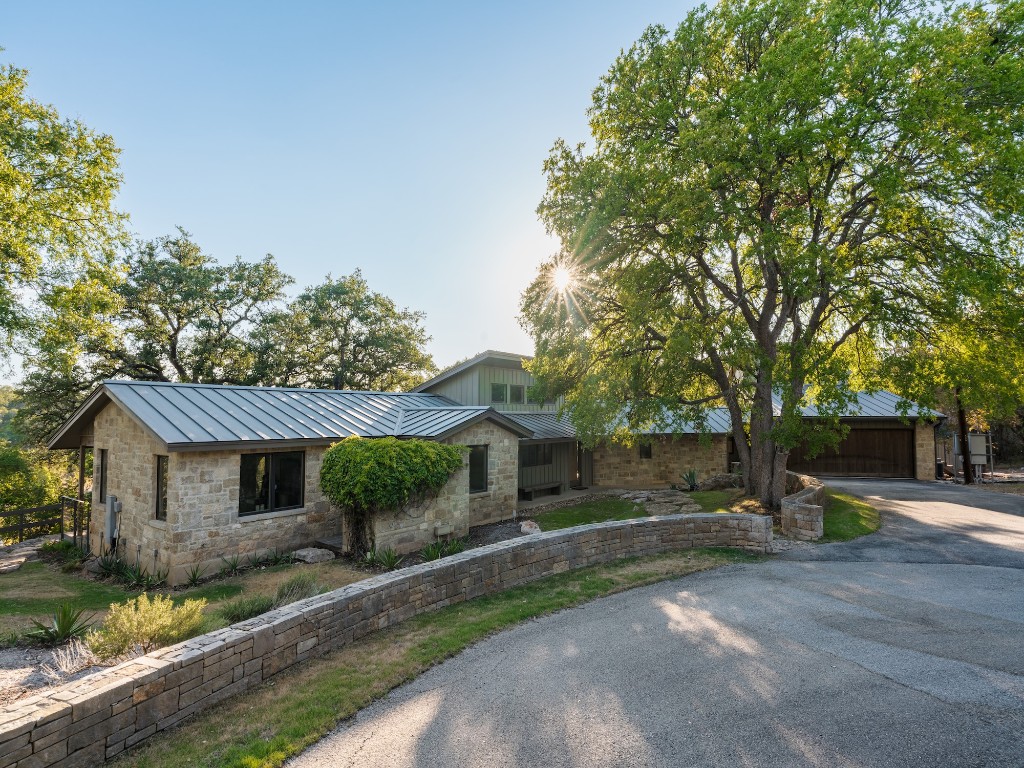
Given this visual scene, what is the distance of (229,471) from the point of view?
12039mm

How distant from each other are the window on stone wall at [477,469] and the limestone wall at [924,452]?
21.3 metres

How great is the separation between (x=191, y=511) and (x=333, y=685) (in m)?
7.75

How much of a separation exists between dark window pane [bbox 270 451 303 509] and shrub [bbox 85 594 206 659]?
23.7 feet

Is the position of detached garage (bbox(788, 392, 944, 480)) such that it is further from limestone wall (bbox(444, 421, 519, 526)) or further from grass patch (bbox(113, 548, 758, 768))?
grass patch (bbox(113, 548, 758, 768))

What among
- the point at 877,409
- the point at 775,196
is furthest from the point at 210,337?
the point at 877,409

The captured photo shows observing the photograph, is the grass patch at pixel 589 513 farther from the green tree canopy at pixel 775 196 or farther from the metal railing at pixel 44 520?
the metal railing at pixel 44 520

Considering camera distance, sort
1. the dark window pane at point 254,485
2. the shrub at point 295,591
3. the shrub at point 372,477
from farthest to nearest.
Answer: the dark window pane at point 254,485 → the shrub at point 372,477 → the shrub at point 295,591

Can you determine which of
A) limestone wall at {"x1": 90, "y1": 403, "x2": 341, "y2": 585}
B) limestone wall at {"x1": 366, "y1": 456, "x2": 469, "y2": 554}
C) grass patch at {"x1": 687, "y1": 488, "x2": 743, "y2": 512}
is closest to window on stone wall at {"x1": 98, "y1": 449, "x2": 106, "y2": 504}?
limestone wall at {"x1": 90, "y1": 403, "x2": 341, "y2": 585}

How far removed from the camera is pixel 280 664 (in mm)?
5977

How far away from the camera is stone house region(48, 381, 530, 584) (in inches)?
451

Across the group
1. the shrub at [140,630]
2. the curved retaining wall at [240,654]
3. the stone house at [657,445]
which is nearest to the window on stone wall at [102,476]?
the shrub at [140,630]

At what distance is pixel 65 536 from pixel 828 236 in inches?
983

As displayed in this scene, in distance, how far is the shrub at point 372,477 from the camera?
1202 centimetres

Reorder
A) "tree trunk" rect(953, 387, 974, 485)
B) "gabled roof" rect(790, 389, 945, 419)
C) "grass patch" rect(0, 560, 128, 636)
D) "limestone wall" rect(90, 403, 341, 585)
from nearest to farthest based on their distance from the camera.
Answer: "grass patch" rect(0, 560, 128, 636) → "limestone wall" rect(90, 403, 341, 585) → "tree trunk" rect(953, 387, 974, 485) → "gabled roof" rect(790, 389, 945, 419)
